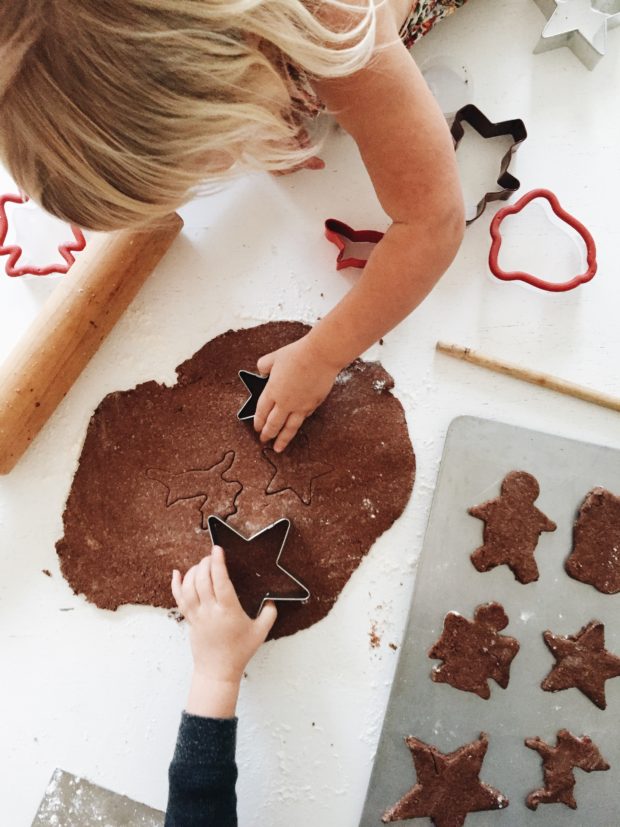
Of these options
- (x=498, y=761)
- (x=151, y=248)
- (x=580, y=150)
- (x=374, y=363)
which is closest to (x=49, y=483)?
(x=151, y=248)

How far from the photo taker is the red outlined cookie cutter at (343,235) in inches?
32.3

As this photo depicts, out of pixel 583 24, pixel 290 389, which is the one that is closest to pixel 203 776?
pixel 290 389

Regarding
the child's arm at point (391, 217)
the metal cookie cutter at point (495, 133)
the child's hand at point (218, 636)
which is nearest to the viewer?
the child's arm at point (391, 217)

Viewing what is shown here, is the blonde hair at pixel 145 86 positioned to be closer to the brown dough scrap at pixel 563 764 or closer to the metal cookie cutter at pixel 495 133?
the metal cookie cutter at pixel 495 133

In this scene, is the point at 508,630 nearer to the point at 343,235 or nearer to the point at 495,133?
the point at 343,235

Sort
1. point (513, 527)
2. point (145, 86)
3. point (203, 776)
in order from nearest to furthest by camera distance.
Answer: point (145, 86), point (203, 776), point (513, 527)

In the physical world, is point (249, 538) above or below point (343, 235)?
below

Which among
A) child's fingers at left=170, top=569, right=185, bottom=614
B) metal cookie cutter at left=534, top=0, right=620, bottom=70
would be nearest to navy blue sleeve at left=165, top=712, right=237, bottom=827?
child's fingers at left=170, top=569, right=185, bottom=614

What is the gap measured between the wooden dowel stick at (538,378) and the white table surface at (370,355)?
1 cm

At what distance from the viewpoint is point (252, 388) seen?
2.57ft

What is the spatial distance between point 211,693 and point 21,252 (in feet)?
1.91

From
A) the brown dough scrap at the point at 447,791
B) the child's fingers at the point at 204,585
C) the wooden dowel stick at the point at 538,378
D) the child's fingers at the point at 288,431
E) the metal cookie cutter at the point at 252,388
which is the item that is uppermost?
the wooden dowel stick at the point at 538,378

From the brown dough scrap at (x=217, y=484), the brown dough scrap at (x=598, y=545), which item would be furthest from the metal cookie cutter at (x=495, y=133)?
the brown dough scrap at (x=598, y=545)

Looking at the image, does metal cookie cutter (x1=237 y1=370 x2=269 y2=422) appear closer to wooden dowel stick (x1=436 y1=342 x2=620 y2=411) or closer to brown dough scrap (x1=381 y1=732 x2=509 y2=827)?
wooden dowel stick (x1=436 y1=342 x2=620 y2=411)
